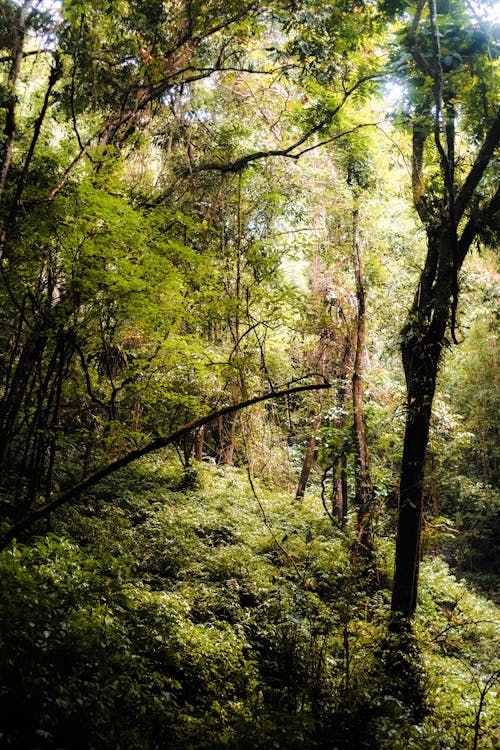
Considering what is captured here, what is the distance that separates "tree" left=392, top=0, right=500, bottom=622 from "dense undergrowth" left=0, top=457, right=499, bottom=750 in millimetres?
1351

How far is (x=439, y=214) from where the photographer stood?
23.5 ft

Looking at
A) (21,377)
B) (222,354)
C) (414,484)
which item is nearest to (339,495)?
(222,354)

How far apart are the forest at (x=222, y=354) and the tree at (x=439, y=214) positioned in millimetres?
37

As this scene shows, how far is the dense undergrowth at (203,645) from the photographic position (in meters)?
3.31

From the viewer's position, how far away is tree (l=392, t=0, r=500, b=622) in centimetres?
627

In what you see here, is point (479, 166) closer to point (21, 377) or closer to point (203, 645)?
point (21, 377)

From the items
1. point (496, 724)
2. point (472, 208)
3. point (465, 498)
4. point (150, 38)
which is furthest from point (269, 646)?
point (465, 498)

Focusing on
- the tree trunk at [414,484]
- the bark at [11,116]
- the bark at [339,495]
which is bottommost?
the bark at [339,495]

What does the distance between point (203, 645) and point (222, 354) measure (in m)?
6.29

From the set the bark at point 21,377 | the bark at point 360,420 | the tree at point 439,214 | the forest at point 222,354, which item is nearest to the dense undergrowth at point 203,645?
the forest at point 222,354

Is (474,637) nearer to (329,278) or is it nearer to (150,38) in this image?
(329,278)

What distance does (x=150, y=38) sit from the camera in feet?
24.1

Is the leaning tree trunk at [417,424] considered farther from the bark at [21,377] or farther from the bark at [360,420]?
the bark at [21,377]

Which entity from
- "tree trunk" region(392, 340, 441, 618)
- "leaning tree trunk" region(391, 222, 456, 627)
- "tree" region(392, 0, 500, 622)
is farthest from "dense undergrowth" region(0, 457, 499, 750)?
"tree" region(392, 0, 500, 622)
